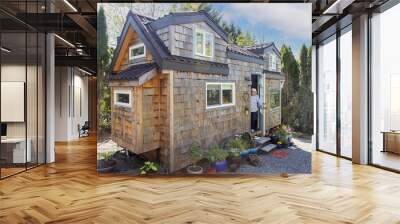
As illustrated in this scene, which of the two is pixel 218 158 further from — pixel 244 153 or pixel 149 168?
pixel 149 168

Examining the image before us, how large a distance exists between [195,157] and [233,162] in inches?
26.1

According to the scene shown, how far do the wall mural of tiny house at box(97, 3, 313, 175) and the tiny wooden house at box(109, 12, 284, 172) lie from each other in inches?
0.7

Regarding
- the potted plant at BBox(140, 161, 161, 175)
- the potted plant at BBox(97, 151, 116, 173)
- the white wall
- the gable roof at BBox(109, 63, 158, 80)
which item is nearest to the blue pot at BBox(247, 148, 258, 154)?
the potted plant at BBox(140, 161, 161, 175)

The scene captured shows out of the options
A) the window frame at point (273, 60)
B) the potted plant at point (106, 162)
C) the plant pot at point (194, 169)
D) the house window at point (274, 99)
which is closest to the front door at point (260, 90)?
the house window at point (274, 99)

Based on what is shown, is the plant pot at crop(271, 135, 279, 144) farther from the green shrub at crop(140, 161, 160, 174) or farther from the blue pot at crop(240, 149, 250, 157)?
the green shrub at crop(140, 161, 160, 174)

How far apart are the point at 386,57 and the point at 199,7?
3.81 metres

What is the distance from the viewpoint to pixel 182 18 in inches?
240

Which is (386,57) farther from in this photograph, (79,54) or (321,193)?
(79,54)

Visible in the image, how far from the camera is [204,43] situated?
6254 millimetres

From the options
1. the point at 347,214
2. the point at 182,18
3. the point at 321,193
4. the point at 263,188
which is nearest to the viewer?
the point at 347,214

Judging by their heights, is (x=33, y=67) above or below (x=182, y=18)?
below

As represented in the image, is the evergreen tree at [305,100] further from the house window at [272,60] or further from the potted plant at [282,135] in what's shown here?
the house window at [272,60]

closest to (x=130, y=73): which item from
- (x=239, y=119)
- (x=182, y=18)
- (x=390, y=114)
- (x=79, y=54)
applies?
(x=182, y=18)

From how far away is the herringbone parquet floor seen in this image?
3881 millimetres
